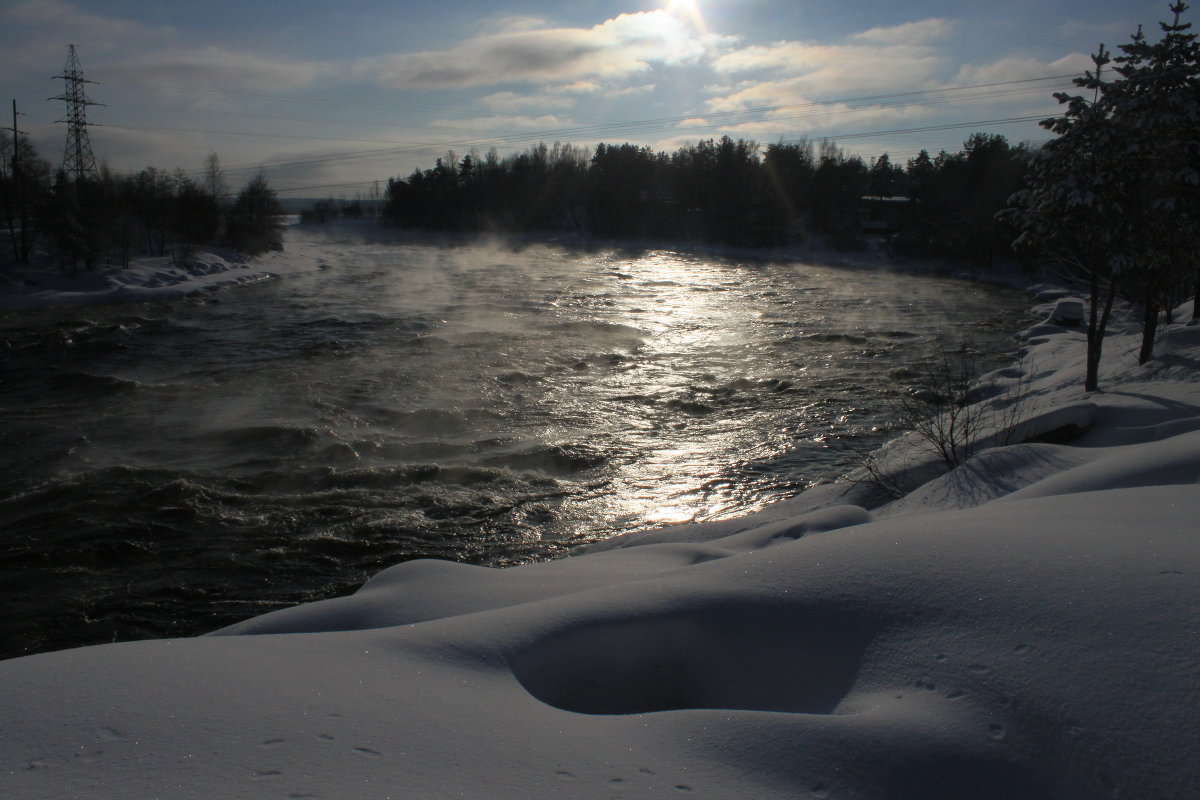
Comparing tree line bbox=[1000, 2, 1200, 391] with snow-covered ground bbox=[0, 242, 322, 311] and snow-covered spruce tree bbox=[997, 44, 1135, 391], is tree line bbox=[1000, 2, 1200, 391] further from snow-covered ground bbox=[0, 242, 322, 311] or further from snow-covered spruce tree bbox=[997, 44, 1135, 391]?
snow-covered ground bbox=[0, 242, 322, 311]

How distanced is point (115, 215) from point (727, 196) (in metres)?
50.1

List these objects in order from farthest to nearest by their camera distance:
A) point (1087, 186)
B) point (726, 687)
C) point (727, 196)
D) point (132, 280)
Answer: point (727, 196)
point (132, 280)
point (1087, 186)
point (726, 687)

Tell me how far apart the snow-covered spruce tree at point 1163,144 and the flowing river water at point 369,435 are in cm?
554

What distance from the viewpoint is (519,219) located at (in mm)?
84812

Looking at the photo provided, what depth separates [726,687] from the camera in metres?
3.66

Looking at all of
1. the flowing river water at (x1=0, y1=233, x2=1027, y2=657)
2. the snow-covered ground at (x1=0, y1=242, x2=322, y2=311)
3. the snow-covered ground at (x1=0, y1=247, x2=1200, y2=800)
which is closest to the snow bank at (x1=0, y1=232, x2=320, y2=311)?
the snow-covered ground at (x1=0, y1=242, x2=322, y2=311)

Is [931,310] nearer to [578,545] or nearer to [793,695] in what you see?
[578,545]

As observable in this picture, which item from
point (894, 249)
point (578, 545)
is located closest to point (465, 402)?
point (578, 545)

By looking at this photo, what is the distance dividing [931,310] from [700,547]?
95.5ft

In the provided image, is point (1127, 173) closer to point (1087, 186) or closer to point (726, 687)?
point (1087, 186)

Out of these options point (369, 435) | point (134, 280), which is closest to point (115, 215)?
point (134, 280)

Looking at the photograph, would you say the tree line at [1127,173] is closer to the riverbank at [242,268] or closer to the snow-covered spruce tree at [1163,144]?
the snow-covered spruce tree at [1163,144]

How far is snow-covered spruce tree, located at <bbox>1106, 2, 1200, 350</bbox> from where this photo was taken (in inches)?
509

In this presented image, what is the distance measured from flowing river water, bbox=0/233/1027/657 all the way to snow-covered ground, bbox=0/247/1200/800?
4298 millimetres
